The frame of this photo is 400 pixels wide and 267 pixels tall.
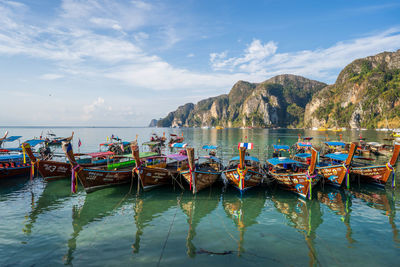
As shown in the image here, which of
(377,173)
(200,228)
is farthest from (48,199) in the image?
(377,173)

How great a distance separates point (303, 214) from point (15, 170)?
1155 inches

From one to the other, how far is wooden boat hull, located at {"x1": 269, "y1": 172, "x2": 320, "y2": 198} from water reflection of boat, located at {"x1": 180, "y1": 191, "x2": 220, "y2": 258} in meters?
5.88

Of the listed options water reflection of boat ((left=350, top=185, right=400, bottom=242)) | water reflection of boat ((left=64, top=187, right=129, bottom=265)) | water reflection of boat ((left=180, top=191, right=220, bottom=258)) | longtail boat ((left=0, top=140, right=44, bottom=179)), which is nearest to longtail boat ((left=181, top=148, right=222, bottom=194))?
water reflection of boat ((left=180, top=191, right=220, bottom=258))

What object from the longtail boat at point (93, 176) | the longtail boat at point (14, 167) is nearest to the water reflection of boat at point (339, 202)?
the longtail boat at point (93, 176)

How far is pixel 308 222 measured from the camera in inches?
511

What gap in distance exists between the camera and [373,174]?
1967cm

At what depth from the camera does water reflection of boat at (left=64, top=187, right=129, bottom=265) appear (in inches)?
438

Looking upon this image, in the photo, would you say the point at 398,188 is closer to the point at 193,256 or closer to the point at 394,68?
the point at 193,256

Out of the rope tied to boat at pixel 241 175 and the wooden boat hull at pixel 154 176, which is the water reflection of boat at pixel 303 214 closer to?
the rope tied to boat at pixel 241 175

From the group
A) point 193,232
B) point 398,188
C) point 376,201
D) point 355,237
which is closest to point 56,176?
point 193,232

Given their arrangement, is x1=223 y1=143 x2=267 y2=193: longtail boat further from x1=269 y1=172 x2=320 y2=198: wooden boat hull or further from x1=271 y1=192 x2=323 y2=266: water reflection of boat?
x1=271 y1=192 x2=323 y2=266: water reflection of boat

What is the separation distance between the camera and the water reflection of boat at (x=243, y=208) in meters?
12.5

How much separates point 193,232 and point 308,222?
731 cm

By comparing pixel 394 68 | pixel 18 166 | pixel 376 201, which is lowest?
pixel 376 201
